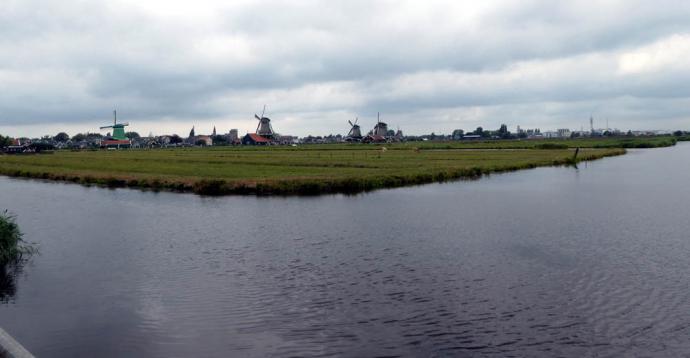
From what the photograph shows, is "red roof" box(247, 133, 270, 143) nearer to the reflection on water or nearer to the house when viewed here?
the house

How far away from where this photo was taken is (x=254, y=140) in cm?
17675

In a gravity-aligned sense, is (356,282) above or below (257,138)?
below

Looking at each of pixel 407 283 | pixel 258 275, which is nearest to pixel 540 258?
pixel 407 283

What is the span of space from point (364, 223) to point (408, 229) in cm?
258

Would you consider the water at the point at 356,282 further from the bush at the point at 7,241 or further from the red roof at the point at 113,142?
the red roof at the point at 113,142

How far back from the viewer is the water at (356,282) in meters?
13.3

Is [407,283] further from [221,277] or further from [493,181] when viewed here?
[493,181]

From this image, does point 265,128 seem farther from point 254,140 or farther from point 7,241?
point 7,241

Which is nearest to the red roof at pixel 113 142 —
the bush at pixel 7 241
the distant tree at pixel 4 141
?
the distant tree at pixel 4 141

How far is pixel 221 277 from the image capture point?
60.7 ft

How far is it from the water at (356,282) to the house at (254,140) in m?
143

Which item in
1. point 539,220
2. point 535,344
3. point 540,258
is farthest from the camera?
point 539,220

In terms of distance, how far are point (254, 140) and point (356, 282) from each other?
16228cm

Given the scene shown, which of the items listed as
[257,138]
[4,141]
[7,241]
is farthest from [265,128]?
[7,241]
